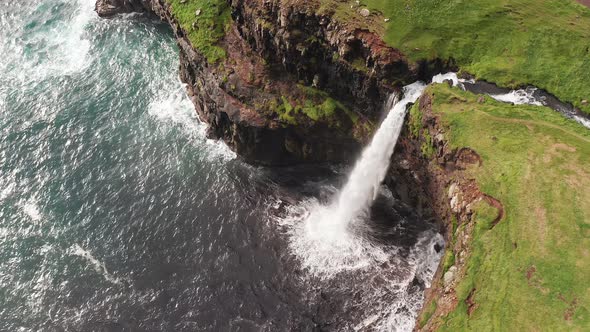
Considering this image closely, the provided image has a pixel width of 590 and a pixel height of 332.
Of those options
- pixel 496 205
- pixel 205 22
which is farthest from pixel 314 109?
pixel 496 205

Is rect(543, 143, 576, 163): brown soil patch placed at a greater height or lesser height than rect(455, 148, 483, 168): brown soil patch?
greater

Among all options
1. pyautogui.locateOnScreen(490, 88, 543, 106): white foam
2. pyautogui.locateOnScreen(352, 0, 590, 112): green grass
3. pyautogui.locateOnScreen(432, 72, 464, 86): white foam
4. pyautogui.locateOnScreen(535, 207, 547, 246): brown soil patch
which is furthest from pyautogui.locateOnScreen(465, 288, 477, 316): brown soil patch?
pyautogui.locateOnScreen(352, 0, 590, 112): green grass

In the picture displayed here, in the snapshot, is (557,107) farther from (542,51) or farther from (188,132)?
(188,132)

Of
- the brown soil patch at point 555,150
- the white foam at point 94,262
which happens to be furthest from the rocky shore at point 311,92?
the white foam at point 94,262

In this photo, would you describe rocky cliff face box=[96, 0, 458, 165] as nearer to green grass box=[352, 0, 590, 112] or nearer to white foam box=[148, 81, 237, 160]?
white foam box=[148, 81, 237, 160]

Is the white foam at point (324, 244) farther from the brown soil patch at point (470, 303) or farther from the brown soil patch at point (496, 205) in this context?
the brown soil patch at point (470, 303)

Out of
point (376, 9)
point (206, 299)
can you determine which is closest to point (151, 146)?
point (206, 299)
